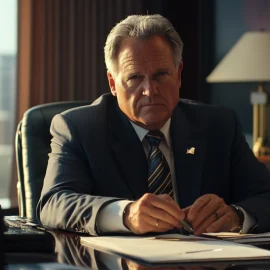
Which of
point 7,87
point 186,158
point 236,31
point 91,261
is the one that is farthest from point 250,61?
point 91,261

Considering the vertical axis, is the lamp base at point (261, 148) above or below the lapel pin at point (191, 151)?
below

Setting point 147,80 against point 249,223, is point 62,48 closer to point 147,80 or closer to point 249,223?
point 147,80

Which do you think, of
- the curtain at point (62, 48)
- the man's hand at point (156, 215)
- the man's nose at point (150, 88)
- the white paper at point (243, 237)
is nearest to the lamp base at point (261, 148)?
the curtain at point (62, 48)

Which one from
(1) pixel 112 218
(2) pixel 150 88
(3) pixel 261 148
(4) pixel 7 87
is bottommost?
(3) pixel 261 148

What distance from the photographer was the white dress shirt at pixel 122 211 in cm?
209

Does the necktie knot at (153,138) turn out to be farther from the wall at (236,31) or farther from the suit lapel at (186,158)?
the wall at (236,31)

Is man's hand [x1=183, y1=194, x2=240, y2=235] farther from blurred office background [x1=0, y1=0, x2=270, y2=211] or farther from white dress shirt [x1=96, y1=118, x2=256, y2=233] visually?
blurred office background [x1=0, y1=0, x2=270, y2=211]

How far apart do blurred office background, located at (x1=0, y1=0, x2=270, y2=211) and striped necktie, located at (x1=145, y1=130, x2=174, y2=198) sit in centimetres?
301

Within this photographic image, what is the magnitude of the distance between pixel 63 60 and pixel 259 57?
1861 mm

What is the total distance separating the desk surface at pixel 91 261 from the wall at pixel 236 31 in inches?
145

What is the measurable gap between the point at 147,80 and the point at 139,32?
16cm

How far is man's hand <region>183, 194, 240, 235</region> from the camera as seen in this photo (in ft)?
6.83

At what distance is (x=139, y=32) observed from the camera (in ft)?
8.25

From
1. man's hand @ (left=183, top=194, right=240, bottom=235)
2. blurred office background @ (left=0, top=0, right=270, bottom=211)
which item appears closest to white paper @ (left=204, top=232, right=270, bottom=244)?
man's hand @ (left=183, top=194, right=240, bottom=235)
